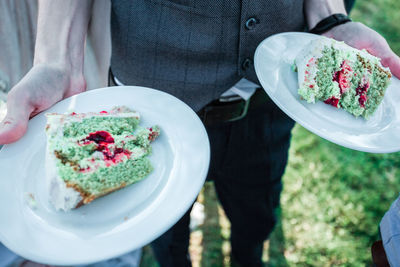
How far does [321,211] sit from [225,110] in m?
1.60

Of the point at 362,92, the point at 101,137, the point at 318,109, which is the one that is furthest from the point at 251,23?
the point at 101,137

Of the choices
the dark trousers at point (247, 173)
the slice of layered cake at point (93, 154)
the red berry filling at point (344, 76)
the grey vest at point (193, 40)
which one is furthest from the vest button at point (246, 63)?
the slice of layered cake at point (93, 154)

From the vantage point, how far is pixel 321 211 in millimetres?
2734

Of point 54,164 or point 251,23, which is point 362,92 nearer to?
point 251,23

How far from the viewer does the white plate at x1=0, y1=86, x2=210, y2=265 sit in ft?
3.24

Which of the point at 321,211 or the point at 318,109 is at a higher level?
the point at 318,109

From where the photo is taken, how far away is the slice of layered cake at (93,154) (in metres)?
1.12

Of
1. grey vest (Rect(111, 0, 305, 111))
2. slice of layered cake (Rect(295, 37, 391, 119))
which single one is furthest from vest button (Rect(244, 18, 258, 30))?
slice of layered cake (Rect(295, 37, 391, 119))

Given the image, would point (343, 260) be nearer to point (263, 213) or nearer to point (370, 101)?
point (263, 213)

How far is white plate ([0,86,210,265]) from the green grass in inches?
64.2

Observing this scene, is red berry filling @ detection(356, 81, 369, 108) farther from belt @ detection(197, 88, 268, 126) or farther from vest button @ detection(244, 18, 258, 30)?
vest button @ detection(244, 18, 258, 30)

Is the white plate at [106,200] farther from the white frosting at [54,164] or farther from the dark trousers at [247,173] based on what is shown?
the dark trousers at [247,173]

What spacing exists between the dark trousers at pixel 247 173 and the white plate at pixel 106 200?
1.67ft

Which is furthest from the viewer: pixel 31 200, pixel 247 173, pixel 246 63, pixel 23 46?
pixel 23 46
